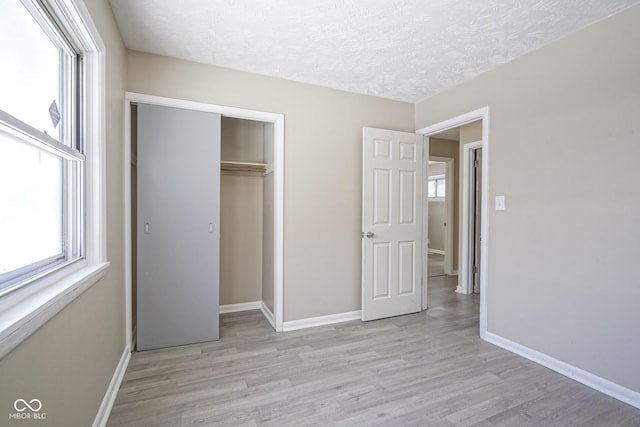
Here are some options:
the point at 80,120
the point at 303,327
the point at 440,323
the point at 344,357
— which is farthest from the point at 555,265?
the point at 80,120

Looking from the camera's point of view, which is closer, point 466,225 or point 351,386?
point 351,386

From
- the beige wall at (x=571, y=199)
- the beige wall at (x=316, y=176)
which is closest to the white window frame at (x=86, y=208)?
the beige wall at (x=316, y=176)

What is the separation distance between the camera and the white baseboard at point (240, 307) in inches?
137

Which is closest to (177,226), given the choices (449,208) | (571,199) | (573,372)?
(571,199)

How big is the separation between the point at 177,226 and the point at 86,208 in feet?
3.19

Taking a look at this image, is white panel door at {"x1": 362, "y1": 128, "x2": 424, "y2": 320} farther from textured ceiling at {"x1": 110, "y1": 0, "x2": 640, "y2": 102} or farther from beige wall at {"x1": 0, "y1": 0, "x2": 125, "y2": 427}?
beige wall at {"x1": 0, "y1": 0, "x2": 125, "y2": 427}

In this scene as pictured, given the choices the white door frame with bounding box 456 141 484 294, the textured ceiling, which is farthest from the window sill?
the white door frame with bounding box 456 141 484 294

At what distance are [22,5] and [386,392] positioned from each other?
262cm

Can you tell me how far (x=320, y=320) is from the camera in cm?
310

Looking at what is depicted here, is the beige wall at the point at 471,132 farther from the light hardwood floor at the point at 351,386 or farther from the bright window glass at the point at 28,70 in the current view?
the bright window glass at the point at 28,70

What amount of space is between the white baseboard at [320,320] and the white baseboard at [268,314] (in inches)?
6.6

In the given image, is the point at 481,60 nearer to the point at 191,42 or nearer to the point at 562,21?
the point at 562,21

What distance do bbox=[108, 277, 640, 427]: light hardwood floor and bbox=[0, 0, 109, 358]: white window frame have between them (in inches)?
37.4

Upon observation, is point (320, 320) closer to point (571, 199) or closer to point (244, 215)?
point (244, 215)
